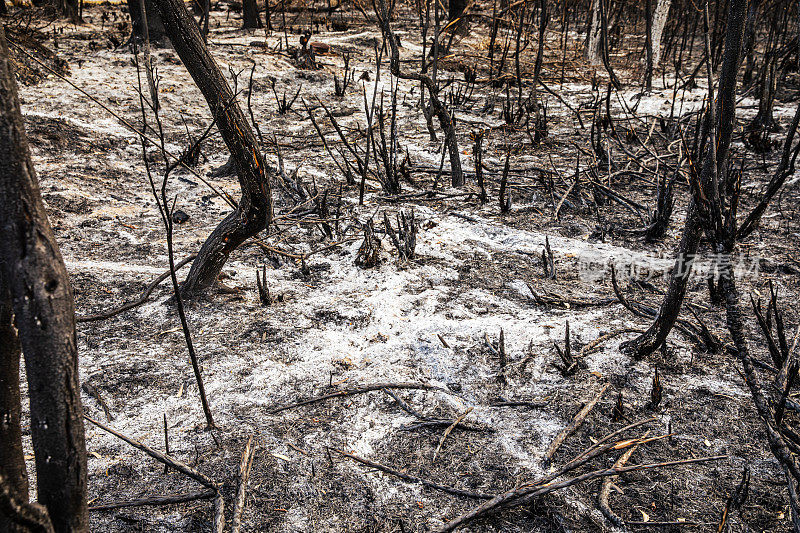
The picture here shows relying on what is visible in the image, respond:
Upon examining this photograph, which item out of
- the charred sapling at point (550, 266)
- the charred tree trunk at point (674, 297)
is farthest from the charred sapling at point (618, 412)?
the charred sapling at point (550, 266)

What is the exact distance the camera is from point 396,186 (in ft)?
13.8

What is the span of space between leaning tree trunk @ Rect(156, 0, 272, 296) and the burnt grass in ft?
0.79

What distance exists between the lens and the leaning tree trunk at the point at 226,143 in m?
2.33

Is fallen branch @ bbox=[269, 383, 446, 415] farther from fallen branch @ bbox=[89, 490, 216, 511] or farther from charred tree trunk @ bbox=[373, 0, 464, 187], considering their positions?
charred tree trunk @ bbox=[373, 0, 464, 187]

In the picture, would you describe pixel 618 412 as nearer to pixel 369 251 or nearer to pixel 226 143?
pixel 369 251

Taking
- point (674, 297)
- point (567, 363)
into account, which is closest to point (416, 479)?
point (567, 363)

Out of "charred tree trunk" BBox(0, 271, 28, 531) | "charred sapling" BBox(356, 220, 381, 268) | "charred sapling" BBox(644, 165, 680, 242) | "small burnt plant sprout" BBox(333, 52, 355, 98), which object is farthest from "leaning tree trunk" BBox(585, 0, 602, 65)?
"charred tree trunk" BBox(0, 271, 28, 531)

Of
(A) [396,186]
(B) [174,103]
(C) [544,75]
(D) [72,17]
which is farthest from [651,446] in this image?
(D) [72,17]

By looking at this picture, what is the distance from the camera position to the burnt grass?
1728 mm

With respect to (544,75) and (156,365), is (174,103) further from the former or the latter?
(544,75)

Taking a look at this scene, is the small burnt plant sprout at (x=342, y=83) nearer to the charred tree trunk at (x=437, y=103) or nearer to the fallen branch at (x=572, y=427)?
the charred tree trunk at (x=437, y=103)

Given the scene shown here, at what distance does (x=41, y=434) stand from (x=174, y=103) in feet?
19.1

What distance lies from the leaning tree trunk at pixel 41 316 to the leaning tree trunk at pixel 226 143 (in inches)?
58.4

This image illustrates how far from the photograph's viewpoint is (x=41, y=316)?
970 mm
